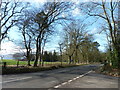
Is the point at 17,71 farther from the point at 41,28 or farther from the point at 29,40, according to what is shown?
the point at 29,40

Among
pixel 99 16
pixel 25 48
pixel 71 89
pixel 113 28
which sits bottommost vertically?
pixel 71 89

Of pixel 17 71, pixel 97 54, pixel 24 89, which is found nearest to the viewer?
pixel 24 89

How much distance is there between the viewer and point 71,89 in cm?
852

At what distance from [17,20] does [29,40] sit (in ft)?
33.4

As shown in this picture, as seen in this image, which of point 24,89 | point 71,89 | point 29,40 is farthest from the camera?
point 29,40

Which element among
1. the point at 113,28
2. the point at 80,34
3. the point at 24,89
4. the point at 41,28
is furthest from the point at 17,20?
the point at 80,34

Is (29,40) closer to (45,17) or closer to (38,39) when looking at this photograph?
(38,39)

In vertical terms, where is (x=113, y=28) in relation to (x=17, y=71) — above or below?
above

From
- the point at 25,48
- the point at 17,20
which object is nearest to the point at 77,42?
the point at 25,48

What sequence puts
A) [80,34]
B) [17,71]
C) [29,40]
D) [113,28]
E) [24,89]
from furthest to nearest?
1. [80,34]
2. [29,40]
3. [113,28]
4. [17,71]
5. [24,89]

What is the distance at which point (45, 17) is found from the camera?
28953 millimetres

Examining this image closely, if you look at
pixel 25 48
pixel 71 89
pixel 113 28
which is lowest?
pixel 71 89

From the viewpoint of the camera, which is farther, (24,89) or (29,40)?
(29,40)

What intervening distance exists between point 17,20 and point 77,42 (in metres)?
33.0
